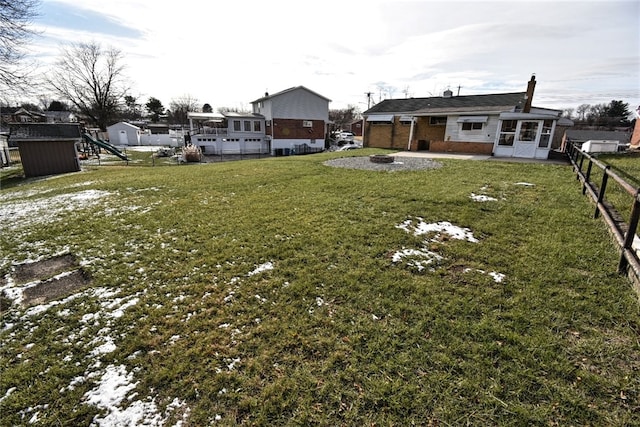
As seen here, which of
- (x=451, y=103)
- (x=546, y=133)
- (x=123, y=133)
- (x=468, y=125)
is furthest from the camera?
(x=123, y=133)

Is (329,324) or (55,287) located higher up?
(329,324)

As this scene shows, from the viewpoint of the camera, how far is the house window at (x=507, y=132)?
53.4 ft

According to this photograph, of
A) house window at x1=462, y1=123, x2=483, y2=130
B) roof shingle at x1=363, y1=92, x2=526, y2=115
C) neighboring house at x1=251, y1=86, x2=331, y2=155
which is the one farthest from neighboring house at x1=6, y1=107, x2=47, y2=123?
house window at x1=462, y1=123, x2=483, y2=130

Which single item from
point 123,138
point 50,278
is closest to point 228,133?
point 123,138

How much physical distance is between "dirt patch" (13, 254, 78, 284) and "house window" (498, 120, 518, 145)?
1967 cm

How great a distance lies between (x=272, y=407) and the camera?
7.11ft

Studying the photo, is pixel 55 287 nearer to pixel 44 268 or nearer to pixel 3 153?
pixel 44 268

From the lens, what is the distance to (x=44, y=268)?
432cm

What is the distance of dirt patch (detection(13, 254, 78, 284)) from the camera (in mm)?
4074

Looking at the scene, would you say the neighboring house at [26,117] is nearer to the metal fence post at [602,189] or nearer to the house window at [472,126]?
the house window at [472,126]

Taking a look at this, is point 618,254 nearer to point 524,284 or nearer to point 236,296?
point 524,284

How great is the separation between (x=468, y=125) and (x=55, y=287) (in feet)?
67.4

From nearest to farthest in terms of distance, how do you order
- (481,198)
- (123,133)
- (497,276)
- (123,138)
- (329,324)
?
1. (329,324)
2. (497,276)
3. (481,198)
4. (123,133)
5. (123,138)

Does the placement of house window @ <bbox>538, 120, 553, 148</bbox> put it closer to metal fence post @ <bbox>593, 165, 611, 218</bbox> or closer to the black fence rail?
the black fence rail
